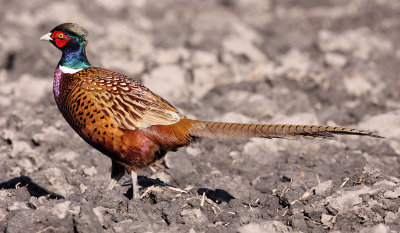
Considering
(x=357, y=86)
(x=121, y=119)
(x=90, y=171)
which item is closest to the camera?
(x=121, y=119)

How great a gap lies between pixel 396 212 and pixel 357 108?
325 centimetres

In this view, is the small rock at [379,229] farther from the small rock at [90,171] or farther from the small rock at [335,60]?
the small rock at [335,60]

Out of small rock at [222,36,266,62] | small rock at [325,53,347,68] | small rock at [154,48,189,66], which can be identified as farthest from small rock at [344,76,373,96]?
small rock at [154,48,189,66]

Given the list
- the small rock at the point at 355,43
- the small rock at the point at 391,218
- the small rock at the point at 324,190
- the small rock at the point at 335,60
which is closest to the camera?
the small rock at the point at 391,218

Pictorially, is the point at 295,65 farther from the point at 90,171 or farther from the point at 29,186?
the point at 29,186

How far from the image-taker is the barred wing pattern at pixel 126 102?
450cm

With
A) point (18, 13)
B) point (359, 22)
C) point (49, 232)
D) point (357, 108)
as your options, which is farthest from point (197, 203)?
point (359, 22)

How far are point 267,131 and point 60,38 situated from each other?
1.94 m

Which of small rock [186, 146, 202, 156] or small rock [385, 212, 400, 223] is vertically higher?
small rock [385, 212, 400, 223]

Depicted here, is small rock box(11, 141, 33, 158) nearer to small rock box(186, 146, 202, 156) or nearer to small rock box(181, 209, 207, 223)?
small rock box(186, 146, 202, 156)

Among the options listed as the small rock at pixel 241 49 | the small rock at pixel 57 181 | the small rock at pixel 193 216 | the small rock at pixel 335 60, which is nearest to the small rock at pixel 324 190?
the small rock at pixel 193 216

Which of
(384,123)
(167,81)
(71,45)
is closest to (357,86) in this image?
(384,123)

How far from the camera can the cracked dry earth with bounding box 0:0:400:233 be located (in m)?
4.12

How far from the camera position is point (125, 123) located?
4496mm
